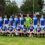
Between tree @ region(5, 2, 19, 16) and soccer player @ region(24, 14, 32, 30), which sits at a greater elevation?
soccer player @ region(24, 14, 32, 30)

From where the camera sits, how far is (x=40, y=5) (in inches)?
2153

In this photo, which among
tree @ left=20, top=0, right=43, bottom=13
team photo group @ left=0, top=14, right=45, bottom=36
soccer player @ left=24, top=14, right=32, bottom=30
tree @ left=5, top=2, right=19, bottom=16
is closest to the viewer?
team photo group @ left=0, top=14, right=45, bottom=36

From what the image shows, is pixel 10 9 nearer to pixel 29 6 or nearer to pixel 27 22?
pixel 29 6

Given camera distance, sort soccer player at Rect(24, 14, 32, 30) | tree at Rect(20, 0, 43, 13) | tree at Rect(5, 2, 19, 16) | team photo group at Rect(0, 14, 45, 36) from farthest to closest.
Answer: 1. tree at Rect(20, 0, 43, 13)
2. tree at Rect(5, 2, 19, 16)
3. soccer player at Rect(24, 14, 32, 30)
4. team photo group at Rect(0, 14, 45, 36)

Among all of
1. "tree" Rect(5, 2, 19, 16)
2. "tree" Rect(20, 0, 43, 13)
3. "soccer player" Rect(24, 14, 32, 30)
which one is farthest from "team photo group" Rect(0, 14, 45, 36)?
"tree" Rect(20, 0, 43, 13)

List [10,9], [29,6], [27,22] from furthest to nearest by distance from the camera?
[29,6] < [10,9] < [27,22]

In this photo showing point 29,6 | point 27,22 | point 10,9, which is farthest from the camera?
point 29,6

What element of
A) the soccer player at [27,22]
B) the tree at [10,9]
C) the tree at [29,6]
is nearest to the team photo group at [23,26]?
the soccer player at [27,22]

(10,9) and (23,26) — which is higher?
(23,26)

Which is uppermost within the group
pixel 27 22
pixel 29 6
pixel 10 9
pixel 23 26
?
pixel 27 22

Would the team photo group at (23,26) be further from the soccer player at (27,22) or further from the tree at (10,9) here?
the tree at (10,9)

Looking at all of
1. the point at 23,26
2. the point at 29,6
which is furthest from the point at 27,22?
the point at 29,6

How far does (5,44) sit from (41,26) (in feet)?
14.6

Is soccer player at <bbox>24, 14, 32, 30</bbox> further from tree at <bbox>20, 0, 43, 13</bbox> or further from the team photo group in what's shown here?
tree at <bbox>20, 0, 43, 13</bbox>
